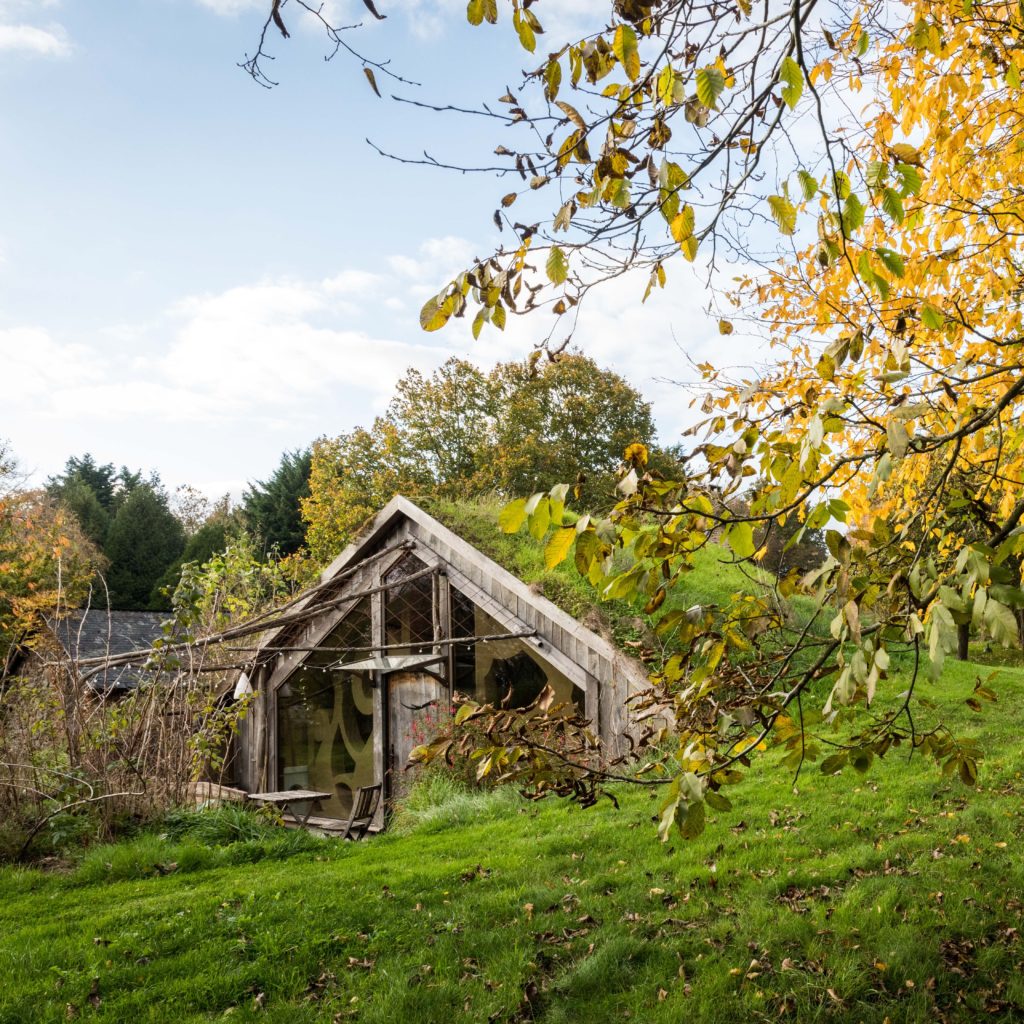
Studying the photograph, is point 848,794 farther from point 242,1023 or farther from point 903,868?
point 242,1023

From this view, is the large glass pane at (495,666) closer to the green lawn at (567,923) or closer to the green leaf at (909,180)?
the green lawn at (567,923)

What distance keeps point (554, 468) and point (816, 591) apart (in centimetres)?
2423

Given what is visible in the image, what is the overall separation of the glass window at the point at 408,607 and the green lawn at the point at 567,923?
390 cm

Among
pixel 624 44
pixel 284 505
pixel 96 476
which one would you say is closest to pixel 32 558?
pixel 284 505

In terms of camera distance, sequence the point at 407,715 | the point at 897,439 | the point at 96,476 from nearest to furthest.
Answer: the point at 897,439 < the point at 407,715 < the point at 96,476

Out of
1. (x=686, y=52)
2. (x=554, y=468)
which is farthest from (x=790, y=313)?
(x=554, y=468)

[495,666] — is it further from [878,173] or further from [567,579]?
[878,173]

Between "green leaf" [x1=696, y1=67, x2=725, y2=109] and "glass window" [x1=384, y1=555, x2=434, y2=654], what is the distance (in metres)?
8.85

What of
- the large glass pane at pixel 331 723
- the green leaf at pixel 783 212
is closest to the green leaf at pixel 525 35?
the green leaf at pixel 783 212

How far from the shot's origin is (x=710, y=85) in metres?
2.11

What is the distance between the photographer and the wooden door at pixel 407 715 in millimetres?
10184

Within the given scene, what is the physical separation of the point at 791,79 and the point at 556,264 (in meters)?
0.80

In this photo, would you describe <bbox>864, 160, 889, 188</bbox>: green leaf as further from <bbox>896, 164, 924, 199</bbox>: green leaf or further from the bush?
the bush

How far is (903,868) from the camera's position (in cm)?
540
